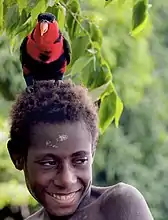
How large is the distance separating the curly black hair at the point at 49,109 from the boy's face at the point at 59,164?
14 mm

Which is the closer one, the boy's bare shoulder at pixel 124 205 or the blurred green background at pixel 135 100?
the boy's bare shoulder at pixel 124 205

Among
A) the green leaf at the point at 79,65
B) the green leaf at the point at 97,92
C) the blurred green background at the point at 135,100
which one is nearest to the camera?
the green leaf at the point at 97,92

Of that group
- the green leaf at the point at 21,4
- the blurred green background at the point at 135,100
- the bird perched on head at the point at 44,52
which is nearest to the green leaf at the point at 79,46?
the green leaf at the point at 21,4

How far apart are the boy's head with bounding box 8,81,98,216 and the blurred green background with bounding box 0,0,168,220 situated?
1.92 metres

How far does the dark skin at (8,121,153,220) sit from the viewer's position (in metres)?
1.03

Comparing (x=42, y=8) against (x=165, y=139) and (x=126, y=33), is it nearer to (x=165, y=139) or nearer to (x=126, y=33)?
(x=126, y=33)

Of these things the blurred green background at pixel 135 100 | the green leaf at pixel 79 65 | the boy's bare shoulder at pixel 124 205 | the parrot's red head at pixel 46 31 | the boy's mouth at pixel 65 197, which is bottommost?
the blurred green background at pixel 135 100

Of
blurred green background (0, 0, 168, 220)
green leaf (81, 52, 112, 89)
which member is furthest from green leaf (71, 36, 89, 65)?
blurred green background (0, 0, 168, 220)

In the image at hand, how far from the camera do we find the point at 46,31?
1080mm

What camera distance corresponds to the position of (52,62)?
1.09 metres

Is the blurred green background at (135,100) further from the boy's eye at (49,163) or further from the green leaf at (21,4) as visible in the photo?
the boy's eye at (49,163)

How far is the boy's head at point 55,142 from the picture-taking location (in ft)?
3.37

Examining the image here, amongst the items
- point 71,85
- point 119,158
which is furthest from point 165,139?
point 71,85

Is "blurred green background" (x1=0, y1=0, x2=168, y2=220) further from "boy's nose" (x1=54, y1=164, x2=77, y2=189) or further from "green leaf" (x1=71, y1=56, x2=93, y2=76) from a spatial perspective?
"boy's nose" (x1=54, y1=164, x2=77, y2=189)
